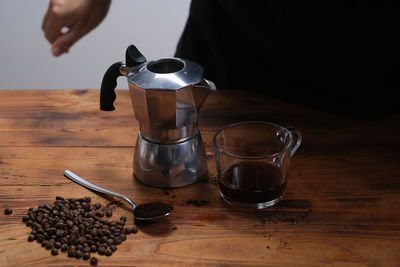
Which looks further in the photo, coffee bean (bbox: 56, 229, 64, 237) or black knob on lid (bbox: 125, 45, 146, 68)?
black knob on lid (bbox: 125, 45, 146, 68)

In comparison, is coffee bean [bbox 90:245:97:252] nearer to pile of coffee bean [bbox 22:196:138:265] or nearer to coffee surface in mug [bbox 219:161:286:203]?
pile of coffee bean [bbox 22:196:138:265]

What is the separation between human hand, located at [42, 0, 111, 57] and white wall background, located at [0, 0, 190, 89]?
185 centimetres

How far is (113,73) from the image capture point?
1099 millimetres

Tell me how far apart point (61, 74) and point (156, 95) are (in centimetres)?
237

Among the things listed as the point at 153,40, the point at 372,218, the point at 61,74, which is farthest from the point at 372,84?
the point at 61,74

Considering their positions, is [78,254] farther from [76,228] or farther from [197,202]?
[197,202]

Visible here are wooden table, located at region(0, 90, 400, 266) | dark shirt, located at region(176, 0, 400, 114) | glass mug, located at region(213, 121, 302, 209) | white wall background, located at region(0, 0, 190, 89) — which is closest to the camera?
wooden table, located at region(0, 90, 400, 266)

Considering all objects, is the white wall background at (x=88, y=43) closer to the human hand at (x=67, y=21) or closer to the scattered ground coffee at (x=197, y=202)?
the human hand at (x=67, y=21)

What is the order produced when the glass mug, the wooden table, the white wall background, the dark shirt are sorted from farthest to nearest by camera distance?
the white wall background < the dark shirt < the glass mug < the wooden table

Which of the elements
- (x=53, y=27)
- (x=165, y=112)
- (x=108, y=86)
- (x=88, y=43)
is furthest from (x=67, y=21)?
(x=88, y=43)

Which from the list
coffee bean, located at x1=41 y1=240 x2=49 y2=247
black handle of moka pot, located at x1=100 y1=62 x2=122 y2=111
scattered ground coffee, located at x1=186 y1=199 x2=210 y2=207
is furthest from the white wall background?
coffee bean, located at x1=41 y1=240 x2=49 y2=247

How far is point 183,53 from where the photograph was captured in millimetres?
1606

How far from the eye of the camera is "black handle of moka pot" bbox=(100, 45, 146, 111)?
3.54ft

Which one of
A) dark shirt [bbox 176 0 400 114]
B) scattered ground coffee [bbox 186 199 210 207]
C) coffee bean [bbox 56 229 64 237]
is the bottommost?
scattered ground coffee [bbox 186 199 210 207]
